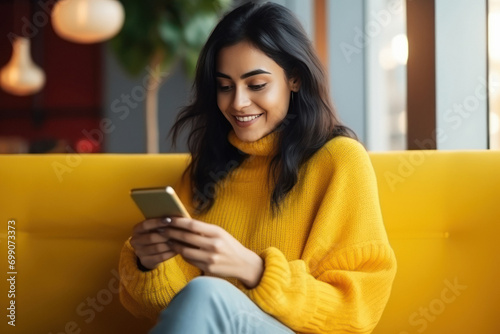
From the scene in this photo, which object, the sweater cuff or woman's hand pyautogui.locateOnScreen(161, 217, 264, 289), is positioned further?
the sweater cuff

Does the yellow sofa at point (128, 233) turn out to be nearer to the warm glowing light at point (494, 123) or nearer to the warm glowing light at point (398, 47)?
the warm glowing light at point (494, 123)

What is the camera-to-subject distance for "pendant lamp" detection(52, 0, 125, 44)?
189 inches

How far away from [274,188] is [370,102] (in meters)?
2.40

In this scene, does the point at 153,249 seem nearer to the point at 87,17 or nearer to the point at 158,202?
the point at 158,202

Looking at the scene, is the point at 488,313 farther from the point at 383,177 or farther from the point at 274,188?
the point at 274,188

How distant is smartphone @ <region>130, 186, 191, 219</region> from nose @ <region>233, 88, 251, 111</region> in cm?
43

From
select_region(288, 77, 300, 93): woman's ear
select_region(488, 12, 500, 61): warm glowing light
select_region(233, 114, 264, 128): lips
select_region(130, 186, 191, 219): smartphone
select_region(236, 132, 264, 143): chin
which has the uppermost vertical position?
select_region(488, 12, 500, 61): warm glowing light

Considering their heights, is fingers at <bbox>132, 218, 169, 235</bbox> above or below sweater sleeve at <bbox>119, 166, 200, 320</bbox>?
above

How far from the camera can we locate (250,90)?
5.86ft

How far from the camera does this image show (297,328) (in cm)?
154

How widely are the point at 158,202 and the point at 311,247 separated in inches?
17.7

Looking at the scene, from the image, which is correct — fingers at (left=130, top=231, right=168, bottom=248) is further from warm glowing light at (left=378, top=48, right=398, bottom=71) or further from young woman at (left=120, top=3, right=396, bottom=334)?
warm glowing light at (left=378, top=48, right=398, bottom=71)

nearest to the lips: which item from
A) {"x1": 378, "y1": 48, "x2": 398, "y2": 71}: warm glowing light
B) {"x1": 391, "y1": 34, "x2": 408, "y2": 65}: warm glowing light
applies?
{"x1": 391, "y1": 34, "x2": 408, "y2": 65}: warm glowing light

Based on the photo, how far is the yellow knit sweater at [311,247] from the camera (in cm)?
151
